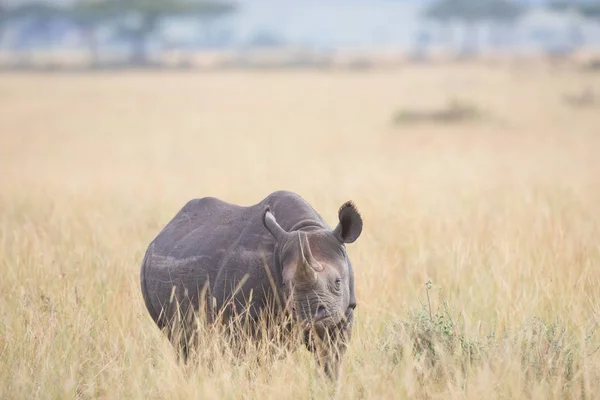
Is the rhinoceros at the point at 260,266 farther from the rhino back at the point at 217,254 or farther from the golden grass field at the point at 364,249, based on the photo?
the golden grass field at the point at 364,249

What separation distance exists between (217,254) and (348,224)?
92 centimetres

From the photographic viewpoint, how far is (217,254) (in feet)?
17.0

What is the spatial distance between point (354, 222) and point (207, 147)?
16791 millimetres

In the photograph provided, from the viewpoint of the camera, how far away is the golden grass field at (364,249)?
464 cm

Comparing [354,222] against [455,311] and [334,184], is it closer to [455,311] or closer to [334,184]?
[455,311]

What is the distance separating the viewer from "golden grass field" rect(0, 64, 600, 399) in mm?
4641

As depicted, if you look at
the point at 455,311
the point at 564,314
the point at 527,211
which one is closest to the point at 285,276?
the point at 455,311

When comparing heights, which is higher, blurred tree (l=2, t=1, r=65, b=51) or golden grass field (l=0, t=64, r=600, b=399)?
golden grass field (l=0, t=64, r=600, b=399)

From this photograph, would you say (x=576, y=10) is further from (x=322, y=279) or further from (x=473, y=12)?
(x=322, y=279)

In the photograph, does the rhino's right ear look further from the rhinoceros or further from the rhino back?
the rhino back

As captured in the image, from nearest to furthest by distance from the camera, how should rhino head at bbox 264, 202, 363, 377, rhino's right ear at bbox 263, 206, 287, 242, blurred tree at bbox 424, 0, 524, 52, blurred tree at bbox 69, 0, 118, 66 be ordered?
rhino head at bbox 264, 202, 363, 377 < rhino's right ear at bbox 263, 206, 287, 242 < blurred tree at bbox 69, 0, 118, 66 < blurred tree at bbox 424, 0, 524, 52

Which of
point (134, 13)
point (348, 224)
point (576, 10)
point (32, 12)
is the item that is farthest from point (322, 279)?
point (32, 12)

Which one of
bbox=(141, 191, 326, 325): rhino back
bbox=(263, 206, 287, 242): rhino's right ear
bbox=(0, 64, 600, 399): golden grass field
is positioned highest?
bbox=(263, 206, 287, 242): rhino's right ear

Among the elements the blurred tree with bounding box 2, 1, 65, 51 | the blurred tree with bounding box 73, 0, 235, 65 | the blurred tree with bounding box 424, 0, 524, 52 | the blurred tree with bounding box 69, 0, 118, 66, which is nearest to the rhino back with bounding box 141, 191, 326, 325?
the blurred tree with bounding box 73, 0, 235, 65
